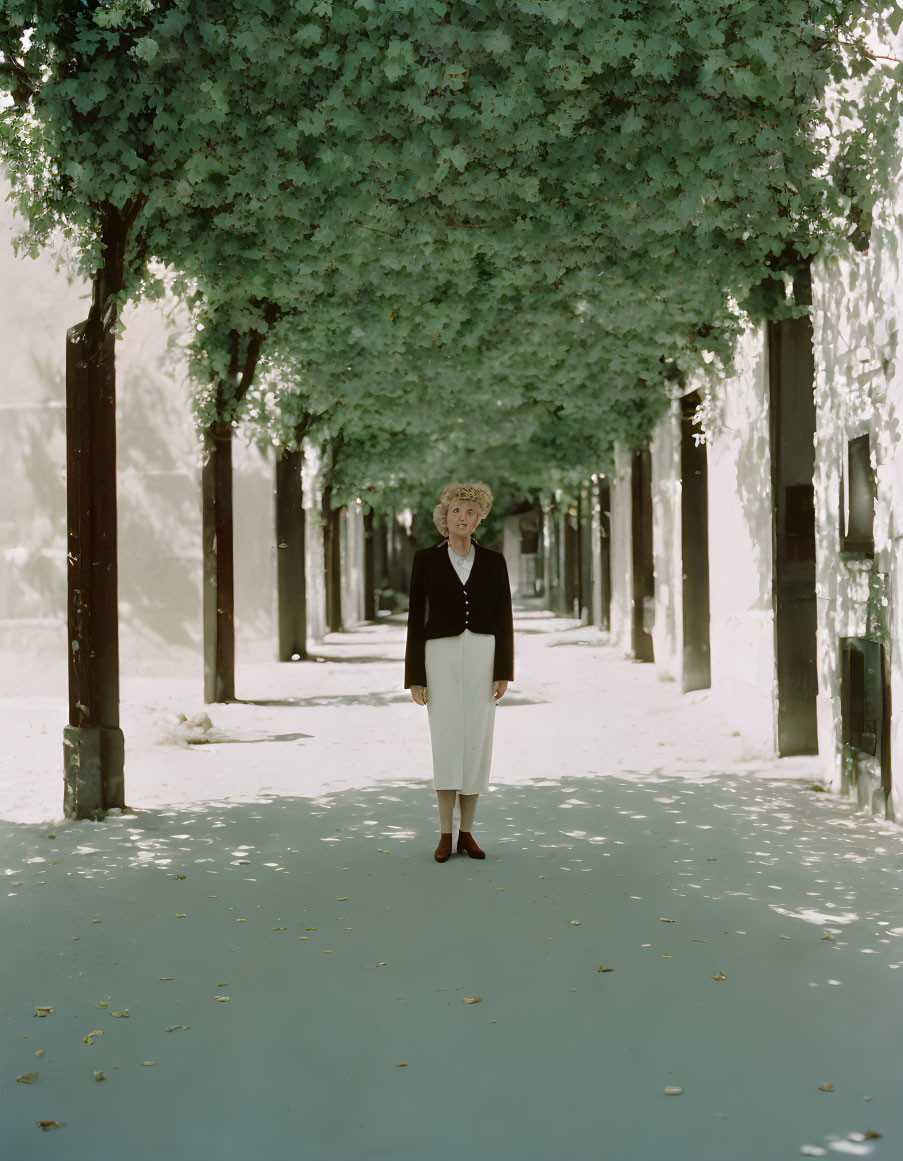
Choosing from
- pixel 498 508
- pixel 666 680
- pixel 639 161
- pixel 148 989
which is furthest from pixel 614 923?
pixel 498 508

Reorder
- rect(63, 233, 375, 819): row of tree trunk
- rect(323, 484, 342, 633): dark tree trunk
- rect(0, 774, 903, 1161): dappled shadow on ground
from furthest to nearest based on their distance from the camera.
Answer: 1. rect(323, 484, 342, 633): dark tree trunk
2. rect(63, 233, 375, 819): row of tree trunk
3. rect(0, 774, 903, 1161): dappled shadow on ground

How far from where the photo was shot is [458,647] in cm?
665

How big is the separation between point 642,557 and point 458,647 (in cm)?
1323

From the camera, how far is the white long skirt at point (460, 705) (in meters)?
6.64

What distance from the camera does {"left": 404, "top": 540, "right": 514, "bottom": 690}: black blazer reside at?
6.62 metres

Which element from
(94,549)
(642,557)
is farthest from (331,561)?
(94,549)

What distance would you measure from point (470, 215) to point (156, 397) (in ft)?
38.5

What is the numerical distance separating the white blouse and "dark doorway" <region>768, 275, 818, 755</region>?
4165 millimetres

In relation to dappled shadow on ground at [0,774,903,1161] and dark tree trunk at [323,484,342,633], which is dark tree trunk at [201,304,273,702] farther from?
dark tree trunk at [323,484,342,633]

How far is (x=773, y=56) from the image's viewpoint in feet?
21.5

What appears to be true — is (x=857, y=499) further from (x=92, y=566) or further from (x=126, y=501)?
(x=126, y=501)

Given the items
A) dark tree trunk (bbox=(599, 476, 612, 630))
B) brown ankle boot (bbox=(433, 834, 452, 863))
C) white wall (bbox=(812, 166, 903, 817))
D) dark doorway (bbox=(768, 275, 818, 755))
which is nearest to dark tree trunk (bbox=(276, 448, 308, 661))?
dark tree trunk (bbox=(599, 476, 612, 630))

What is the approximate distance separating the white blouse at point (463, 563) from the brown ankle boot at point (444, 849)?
1343 mm

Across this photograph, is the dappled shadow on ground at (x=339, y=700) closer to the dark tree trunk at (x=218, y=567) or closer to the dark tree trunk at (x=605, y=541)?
the dark tree trunk at (x=218, y=567)
